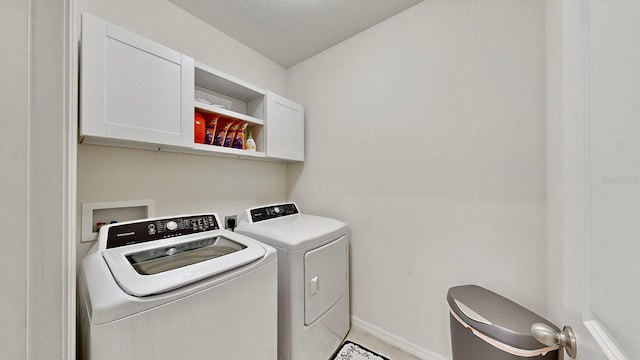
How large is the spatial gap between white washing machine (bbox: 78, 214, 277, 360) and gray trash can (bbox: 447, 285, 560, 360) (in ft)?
3.18

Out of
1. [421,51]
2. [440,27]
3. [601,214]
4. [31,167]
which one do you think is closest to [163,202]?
[31,167]

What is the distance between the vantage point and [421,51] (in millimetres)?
1551

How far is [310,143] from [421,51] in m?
1.19

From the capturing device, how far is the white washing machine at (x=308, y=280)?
128 centimetres

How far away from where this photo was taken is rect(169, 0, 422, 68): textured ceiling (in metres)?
1.55

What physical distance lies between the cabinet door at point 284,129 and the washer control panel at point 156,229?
28.9 inches

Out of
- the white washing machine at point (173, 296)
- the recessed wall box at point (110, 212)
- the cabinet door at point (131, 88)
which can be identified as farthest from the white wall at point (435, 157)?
the recessed wall box at point (110, 212)

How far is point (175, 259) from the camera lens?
107 centimetres

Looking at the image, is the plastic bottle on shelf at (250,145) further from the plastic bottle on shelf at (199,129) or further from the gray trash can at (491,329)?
the gray trash can at (491,329)

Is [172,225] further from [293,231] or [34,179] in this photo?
[34,179]

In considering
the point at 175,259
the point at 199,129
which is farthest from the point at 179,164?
the point at 175,259

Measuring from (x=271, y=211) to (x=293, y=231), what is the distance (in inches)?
18.7

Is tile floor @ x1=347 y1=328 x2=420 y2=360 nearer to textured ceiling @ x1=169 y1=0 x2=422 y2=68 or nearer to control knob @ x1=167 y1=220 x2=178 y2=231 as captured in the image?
control knob @ x1=167 y1=220 x2=178 y2=231

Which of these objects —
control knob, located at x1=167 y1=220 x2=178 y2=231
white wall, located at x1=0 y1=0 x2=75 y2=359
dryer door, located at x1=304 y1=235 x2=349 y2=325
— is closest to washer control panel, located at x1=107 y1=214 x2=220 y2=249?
control knob, located at x1=167 y1=220 x2=178 y2=231
